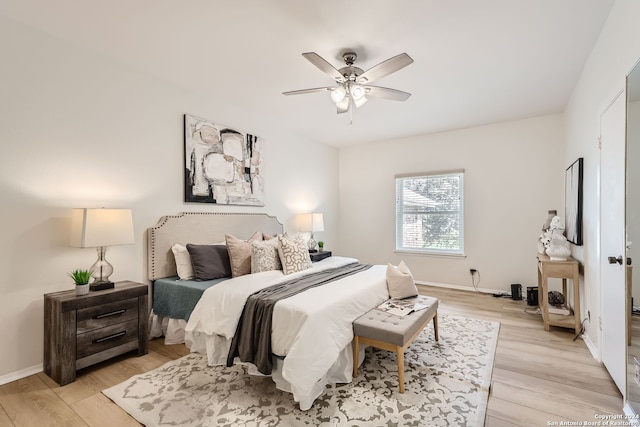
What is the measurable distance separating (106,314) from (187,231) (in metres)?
1.14

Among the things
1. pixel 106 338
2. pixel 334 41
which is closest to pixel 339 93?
pixel 334 41

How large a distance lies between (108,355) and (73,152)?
1747mm

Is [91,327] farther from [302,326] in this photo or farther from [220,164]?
[220,164]

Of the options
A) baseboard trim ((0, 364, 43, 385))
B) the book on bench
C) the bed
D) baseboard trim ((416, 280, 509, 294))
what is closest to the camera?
the bed

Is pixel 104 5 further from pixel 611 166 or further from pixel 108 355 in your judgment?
pixel 611 166

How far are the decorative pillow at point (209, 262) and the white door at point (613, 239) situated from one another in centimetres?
320

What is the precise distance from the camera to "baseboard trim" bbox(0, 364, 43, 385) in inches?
85.1

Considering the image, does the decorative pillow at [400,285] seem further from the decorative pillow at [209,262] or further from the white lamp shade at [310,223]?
the white lamp shade at [310,223]

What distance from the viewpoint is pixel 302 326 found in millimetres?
1940

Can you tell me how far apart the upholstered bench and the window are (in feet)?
9.45

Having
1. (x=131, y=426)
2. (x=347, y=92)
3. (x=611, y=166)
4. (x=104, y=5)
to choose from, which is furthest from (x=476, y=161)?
(x=131, y=426)

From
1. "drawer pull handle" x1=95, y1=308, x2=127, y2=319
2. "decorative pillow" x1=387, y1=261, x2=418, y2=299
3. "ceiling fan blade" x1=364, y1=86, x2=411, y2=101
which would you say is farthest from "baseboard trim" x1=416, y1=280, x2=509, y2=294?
"drawer pull handle" x1=95, y1=308, x2=127, y2=319

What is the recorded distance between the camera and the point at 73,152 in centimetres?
253

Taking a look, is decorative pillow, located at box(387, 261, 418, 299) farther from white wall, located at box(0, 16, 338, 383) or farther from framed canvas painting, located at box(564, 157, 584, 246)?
white wall, located at box(0, 16, 338, 383)
